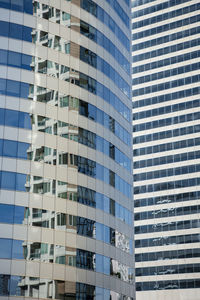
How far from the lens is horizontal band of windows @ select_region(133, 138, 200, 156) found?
422 ft

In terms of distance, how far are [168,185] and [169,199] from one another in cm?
339

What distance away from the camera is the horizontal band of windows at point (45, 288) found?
51.1 metres

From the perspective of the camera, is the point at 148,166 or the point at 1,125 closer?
the point at 1,125

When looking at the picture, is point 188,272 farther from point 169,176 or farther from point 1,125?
point 1,125

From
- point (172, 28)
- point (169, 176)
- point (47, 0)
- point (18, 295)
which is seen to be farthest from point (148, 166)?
point (18, 295)

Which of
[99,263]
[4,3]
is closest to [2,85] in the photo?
[4,3]

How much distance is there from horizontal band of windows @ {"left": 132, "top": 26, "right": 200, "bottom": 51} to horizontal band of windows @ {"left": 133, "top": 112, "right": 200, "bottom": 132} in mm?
20682

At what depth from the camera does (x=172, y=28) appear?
13838 cm

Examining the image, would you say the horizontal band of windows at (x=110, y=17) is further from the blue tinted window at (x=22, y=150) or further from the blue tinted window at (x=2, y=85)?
the blue tinted window at (x=22, y=150)

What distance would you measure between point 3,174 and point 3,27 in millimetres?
16476

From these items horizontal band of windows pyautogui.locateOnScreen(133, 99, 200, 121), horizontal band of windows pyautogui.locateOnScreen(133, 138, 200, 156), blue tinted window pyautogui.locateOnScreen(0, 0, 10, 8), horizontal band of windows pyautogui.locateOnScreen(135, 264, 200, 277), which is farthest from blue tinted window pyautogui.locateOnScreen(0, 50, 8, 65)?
horizontal band of windows pyautogui.locateOnScreen(133, 99, 200, 121)

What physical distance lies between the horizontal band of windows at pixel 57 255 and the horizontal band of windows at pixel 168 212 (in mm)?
64453

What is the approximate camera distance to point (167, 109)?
134 meters

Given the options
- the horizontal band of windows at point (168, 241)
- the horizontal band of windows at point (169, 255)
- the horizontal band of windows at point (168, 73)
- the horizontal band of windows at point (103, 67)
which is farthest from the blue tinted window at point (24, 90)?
the horizontal band of windows at point (168, 73)
